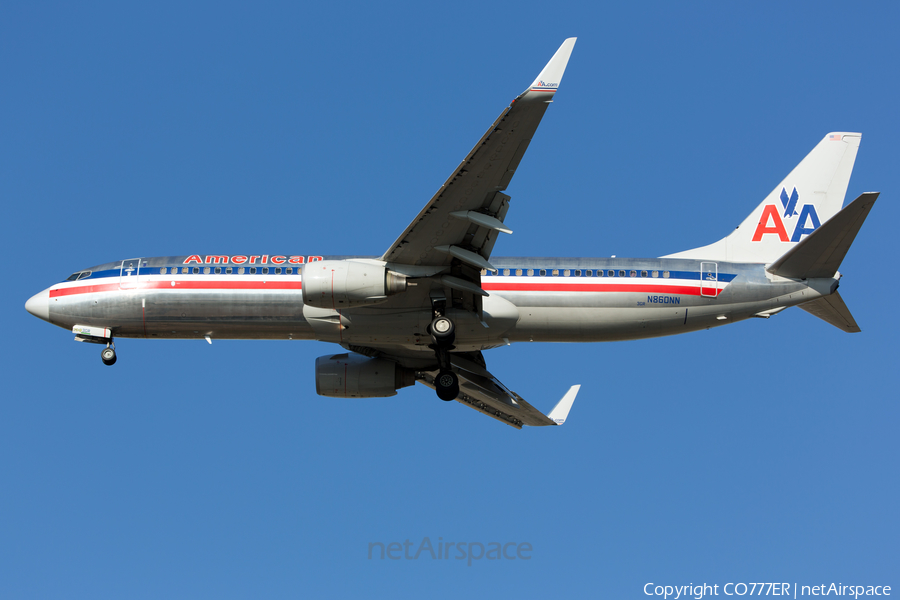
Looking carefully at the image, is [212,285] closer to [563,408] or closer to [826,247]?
[563,408]

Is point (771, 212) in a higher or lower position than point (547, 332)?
higher

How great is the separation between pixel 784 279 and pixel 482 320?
416 inches

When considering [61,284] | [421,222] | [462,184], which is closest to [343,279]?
[421,222]

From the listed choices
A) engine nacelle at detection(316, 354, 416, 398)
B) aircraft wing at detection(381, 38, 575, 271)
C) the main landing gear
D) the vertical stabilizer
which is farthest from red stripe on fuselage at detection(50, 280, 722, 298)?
engine nacelle at detection(316, 354, 416, 398)

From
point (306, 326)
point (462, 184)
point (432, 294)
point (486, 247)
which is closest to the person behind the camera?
point (462, 184)

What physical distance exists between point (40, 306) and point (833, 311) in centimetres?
2909

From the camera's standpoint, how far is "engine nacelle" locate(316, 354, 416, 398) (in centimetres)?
3384

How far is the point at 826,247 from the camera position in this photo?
29.2m

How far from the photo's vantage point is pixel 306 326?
31094mm

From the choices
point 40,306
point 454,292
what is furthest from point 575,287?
point 40,306

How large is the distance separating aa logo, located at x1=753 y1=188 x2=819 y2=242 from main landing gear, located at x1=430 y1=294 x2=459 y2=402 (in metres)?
12.6

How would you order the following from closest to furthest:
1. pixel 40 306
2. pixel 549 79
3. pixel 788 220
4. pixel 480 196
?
pixel 549 79, pixel 480 196, pixel 40 306, pixel 788 220

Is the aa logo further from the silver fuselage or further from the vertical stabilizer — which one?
the silver fuselage

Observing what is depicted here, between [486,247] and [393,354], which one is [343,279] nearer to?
[486,247]
